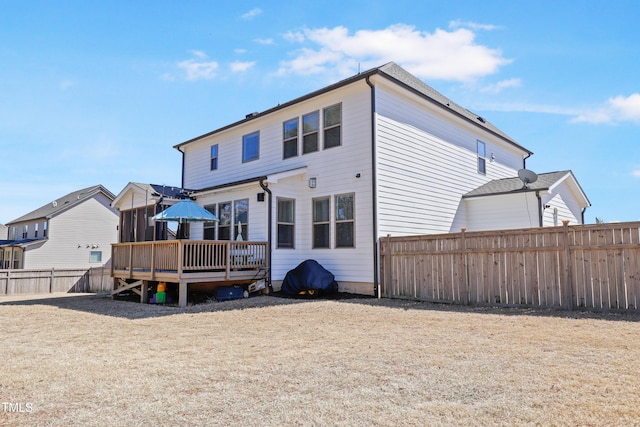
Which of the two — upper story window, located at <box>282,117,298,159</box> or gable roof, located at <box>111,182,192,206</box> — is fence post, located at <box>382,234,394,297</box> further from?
gable roof, located at <box>111,182,192,206</box>

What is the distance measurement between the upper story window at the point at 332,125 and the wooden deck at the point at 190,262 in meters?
3.68

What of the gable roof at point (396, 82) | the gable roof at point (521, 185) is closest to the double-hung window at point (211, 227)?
the gable roof at point (396, 82)

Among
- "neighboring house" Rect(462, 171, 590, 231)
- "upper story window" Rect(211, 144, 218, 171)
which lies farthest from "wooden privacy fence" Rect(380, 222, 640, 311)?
"upper story window" Rect(211, 144, 218, 171)

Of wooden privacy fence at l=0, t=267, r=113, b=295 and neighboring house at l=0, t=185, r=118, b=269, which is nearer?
wooden privacy fence at l=0, t=267, r=113, b=295

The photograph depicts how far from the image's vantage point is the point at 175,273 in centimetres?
1070

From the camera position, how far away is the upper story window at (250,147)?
15184 millimetres

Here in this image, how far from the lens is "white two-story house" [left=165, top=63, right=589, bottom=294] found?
1175 centimetres

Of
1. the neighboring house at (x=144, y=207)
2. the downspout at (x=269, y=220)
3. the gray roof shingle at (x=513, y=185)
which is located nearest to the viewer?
the downspout at (x=269, y=220)

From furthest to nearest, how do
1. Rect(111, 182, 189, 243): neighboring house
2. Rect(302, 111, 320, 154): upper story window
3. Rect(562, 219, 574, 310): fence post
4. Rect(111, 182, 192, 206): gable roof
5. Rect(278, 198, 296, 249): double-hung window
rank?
Rect(111, 182, 189, 243): neighboring house < Rect(111, 182, 192, 206): gable roof < Rect(302, 111, 320, 154): upper story window < Rect(278, 198, 296, 249): double-hung window < Rect(562, 219, 574, 310): fence post

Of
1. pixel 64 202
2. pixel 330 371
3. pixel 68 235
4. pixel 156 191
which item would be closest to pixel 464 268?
pixel 330 371

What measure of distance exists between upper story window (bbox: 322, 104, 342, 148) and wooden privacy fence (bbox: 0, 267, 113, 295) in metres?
11.6

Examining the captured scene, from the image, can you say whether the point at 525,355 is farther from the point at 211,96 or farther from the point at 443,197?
the point at 211,96

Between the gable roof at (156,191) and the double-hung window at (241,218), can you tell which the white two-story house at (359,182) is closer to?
the double-hung window at (241,218)

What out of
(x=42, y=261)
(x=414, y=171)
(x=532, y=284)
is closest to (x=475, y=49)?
(x=414, y=171)
